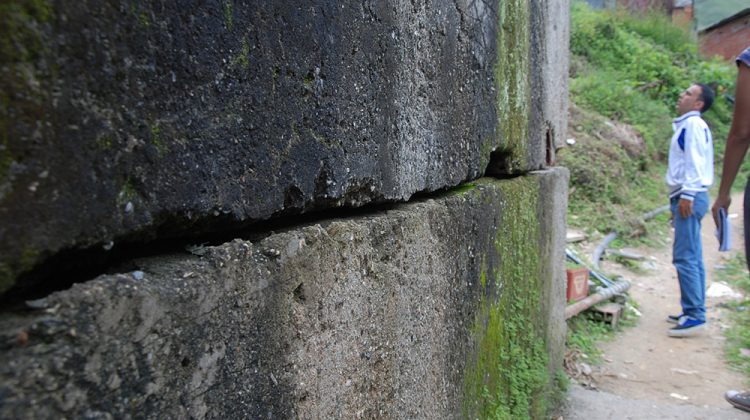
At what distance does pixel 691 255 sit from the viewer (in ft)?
15.4

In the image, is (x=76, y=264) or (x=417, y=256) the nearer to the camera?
(x=76, y=264)

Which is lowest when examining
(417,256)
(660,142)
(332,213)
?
(660,142)

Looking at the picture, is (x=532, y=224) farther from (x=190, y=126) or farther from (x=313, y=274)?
(x=190, y=126)

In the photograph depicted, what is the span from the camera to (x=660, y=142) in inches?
453

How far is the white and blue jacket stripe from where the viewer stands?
4.54m

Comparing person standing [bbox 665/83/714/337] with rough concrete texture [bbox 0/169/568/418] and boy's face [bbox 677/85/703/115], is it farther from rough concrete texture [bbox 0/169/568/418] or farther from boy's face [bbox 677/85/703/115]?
rough concrete texture [bbox 0/169/568/418]

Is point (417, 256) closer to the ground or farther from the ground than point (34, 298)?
closer to the ground

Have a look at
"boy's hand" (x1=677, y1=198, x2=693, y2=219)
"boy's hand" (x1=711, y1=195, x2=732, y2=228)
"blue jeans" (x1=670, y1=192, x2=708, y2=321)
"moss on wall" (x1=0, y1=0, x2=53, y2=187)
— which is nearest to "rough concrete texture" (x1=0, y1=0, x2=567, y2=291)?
"moss on wall" (x1=0, y1=0, x2=53, y2=187)

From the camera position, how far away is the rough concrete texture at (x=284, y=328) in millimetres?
687

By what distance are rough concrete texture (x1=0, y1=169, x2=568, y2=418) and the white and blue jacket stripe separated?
3.09m

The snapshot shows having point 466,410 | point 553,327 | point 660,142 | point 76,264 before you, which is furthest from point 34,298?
point 660,142

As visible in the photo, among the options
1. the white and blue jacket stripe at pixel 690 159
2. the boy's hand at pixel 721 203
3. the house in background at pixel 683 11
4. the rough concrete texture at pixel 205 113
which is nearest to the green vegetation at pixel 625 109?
the house in background at pixel 683 11

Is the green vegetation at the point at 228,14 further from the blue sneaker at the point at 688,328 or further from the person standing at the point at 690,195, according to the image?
the blue sneaker at the point at 688,328

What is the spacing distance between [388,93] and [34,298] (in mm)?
855
